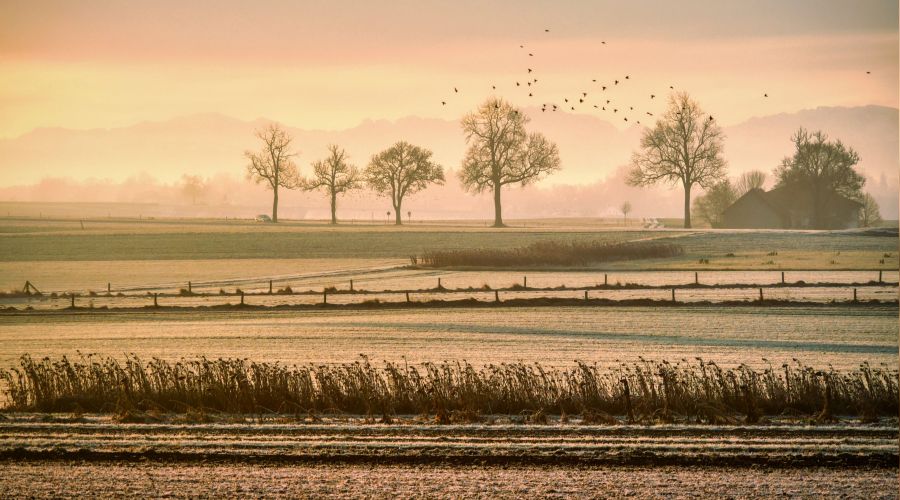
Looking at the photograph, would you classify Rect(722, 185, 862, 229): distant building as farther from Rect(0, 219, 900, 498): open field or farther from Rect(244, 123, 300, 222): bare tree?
Rect(244, 123, 300, 222): bare tree

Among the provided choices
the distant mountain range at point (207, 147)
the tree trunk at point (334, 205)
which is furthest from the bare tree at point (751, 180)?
the tree trunk at point (334, 205)

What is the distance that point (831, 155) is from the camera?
85.8 metres

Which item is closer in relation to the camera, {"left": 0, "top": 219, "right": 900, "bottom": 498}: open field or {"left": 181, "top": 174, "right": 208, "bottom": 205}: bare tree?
{"left": 0, "top": 219, "right": 900, "bottom": 498}: open field

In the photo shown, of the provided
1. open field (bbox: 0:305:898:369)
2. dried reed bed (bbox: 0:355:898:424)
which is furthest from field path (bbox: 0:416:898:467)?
open field (bbox: 0:305:898:369)

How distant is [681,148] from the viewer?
85.3m

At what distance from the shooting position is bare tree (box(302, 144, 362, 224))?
279ft

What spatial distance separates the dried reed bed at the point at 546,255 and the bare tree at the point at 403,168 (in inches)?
776

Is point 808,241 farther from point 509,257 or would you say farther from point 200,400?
point 200,400

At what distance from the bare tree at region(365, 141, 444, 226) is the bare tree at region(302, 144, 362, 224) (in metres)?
3.96

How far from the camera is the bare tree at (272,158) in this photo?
292ft

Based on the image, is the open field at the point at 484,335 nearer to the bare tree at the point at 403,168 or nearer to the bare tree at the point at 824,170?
the bare tree at the point at 403,168

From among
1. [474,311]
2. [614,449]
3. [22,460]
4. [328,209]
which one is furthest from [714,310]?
[328,209]

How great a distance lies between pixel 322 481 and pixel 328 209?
89.7m

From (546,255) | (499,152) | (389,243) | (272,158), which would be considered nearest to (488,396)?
(546,255)
